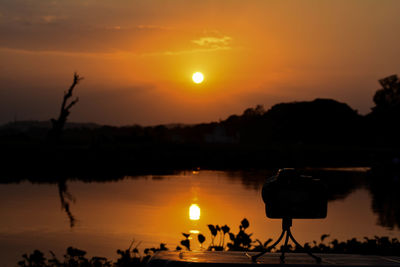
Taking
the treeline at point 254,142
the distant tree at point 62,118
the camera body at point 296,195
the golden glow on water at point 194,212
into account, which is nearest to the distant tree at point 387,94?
the treeline at point 254,142

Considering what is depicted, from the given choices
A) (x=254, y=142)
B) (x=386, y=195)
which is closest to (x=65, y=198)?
(x=386, y=195)

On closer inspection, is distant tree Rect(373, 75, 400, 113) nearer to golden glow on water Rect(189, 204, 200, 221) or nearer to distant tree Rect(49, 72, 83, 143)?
distant tree Rect(49, 72, 83, 143)

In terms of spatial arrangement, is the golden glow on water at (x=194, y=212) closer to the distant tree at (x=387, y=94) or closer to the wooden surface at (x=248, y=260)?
the wooden surface at (x=248, y=260)

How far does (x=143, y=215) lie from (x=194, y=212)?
1.70 metres

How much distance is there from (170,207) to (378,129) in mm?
73516

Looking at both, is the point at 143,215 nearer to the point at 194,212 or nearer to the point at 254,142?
the point at 194,212

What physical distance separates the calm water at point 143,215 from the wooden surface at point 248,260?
7472mm

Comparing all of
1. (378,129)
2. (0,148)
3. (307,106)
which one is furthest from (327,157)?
(307,106)

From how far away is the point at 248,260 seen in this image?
9.45 feet

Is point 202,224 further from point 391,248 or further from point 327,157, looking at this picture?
point 327,157

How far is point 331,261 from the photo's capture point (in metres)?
2.90

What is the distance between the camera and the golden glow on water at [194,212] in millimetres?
16609

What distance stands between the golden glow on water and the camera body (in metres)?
13.5

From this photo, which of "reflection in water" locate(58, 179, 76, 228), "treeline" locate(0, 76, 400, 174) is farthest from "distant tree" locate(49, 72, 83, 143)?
"reflection in water" locate(58, 179, 76, 228)
